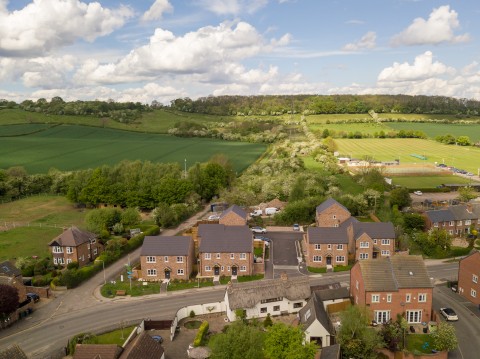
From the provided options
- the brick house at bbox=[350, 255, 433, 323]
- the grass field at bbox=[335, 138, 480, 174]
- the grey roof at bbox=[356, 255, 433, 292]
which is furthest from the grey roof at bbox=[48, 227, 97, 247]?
the grass field at bbox=[335, 138, 480, 174]

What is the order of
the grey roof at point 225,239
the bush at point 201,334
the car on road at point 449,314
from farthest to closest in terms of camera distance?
the grey roof at point 225,239, the car on road at point 449,314, the bush at point 201,334

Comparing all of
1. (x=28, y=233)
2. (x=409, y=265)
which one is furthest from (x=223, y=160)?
(x=409, y=265)

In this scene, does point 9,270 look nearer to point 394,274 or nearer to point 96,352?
point 96,352

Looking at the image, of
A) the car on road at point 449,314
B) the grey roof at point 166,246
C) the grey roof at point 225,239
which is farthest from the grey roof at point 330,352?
the grey roof at point 166,246

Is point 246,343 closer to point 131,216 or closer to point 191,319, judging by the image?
point 191,319

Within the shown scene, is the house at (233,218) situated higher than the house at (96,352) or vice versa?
the house at (233,218)

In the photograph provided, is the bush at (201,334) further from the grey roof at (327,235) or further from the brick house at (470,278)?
the brick house at (470,278)

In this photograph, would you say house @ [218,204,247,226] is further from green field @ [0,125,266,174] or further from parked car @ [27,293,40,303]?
green field @ [0,125,266,174]
